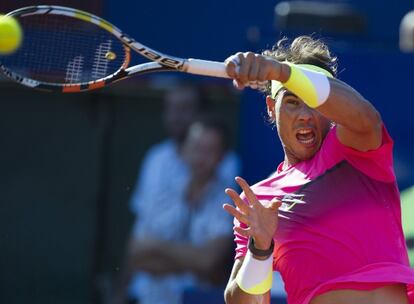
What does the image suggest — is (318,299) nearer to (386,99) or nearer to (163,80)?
(386,99)

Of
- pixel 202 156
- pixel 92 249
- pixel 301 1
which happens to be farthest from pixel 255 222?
pixel 92 249

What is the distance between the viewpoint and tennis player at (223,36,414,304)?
150 inches

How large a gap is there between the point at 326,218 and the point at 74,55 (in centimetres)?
135

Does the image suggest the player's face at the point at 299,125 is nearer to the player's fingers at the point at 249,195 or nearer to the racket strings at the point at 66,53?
the player's fingers at the point at 249,195

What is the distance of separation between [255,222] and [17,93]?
4.77 m

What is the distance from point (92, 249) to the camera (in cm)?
816

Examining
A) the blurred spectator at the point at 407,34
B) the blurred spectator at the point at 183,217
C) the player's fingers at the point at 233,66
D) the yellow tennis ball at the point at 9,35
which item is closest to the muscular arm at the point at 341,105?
the player's fingers at the point at 233,66

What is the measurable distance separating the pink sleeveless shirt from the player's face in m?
0.05

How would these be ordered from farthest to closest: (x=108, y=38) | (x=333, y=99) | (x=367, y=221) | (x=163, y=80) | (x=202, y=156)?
(x=163, y=80) < (x=202, y=156) < (x=108, y=38) < (x=367, y=221) < (x=333, y=99)

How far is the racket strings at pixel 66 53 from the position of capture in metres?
4.38

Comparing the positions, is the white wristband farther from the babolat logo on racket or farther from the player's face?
the babolat logo on racket

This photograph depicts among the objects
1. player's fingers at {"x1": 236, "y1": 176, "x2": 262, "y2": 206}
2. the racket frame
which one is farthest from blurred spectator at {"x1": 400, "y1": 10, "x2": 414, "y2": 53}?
player's fingers at {"x1": 236, "y1": 176, "x2": 262, "y2": 206}

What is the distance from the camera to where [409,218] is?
6.39 m

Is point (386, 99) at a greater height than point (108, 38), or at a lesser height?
lesser
